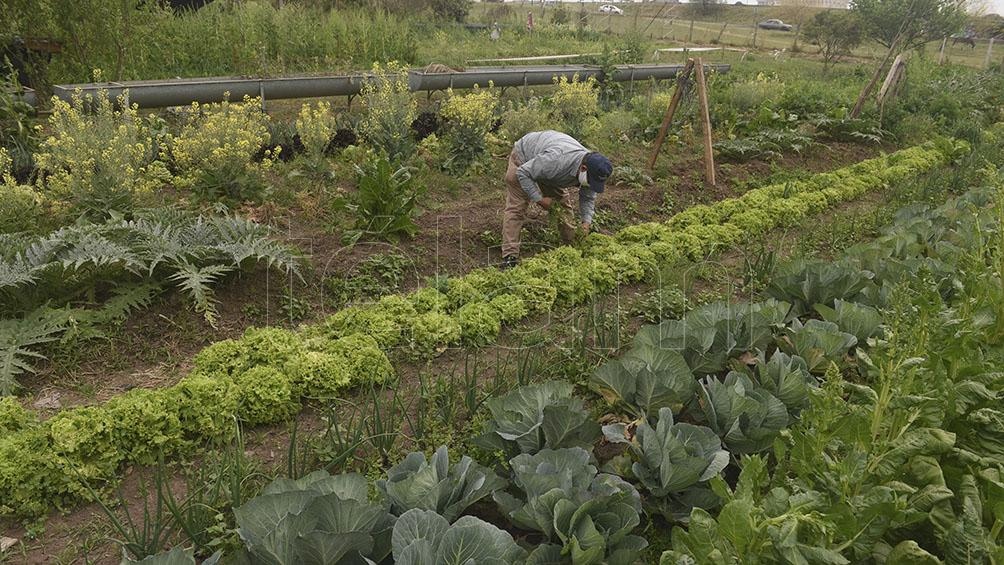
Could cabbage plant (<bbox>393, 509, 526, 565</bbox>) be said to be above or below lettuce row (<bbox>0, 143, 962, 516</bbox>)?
above

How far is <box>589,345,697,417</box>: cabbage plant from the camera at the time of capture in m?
3.10

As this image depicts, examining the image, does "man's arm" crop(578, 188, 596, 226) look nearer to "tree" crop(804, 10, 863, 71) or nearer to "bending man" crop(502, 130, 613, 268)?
"bending man" crop(502, 130, 613, 268)

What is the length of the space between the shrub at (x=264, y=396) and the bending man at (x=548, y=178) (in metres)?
2.63

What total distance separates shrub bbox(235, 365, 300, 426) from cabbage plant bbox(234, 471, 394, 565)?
151 cm

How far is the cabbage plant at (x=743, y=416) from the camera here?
9.41ft

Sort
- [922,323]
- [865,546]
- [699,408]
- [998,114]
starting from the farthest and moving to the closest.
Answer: [998,114]
[699,408]
[922,323]
[865,546]

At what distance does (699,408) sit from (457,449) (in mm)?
1286

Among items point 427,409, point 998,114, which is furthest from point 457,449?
point 998,114

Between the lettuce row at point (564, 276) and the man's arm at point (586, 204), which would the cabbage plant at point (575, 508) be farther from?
the man's arm at point (586, 204)

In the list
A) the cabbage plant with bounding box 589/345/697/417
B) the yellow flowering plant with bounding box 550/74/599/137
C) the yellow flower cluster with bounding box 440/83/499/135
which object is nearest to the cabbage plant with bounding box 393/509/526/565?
the cabbage plant with bounding box 589/345/697/417

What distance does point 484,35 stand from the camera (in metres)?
22.6

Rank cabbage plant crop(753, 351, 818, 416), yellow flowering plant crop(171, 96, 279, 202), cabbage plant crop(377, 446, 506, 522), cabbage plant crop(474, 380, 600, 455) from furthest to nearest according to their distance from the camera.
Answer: yellow flowering plant crop(171, 96, 279, 202) < cabbage plant crop(753, 351, 818, 416) < cabbage plant crop(474, 380, 600, 455) < cabbage plant crop(377, 446, 506, 522)

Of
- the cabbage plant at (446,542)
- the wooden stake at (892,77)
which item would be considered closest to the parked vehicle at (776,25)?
the wooden stake at (892,77)

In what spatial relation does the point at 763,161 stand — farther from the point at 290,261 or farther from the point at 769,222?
the point at 290,261
